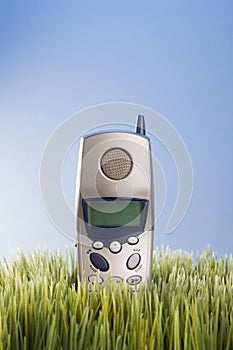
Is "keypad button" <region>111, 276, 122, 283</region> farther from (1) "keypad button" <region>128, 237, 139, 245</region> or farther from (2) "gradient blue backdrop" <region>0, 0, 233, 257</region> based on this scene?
(2) "gradient blue backdrop" <region>0, 0, 233, 257</region>

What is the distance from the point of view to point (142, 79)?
144cm

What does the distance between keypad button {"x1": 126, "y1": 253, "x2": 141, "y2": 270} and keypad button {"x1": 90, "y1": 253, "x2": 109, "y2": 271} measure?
0.03 meters

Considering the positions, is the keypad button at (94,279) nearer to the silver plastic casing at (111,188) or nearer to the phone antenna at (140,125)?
the silver plastic casing at (111,188)

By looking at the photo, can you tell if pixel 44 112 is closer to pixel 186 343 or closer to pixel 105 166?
pixel 105 166

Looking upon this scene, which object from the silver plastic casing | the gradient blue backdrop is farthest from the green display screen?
the gradient blue backdrop

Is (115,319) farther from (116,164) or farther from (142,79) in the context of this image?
(142,79)

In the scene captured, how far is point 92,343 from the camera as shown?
502 mm

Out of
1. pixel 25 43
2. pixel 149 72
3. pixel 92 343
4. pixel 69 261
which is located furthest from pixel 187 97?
pixel 92 343

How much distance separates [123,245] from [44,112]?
2.93ft

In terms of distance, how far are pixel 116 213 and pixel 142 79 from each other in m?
0.79

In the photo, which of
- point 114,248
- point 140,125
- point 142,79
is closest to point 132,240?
point 114,248

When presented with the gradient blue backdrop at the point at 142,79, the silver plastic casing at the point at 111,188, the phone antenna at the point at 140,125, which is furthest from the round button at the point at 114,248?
the gradient blue backdrop at the point at 142,79

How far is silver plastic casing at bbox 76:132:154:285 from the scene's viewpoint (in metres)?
0.68

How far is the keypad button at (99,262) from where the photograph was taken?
2.26 feet
